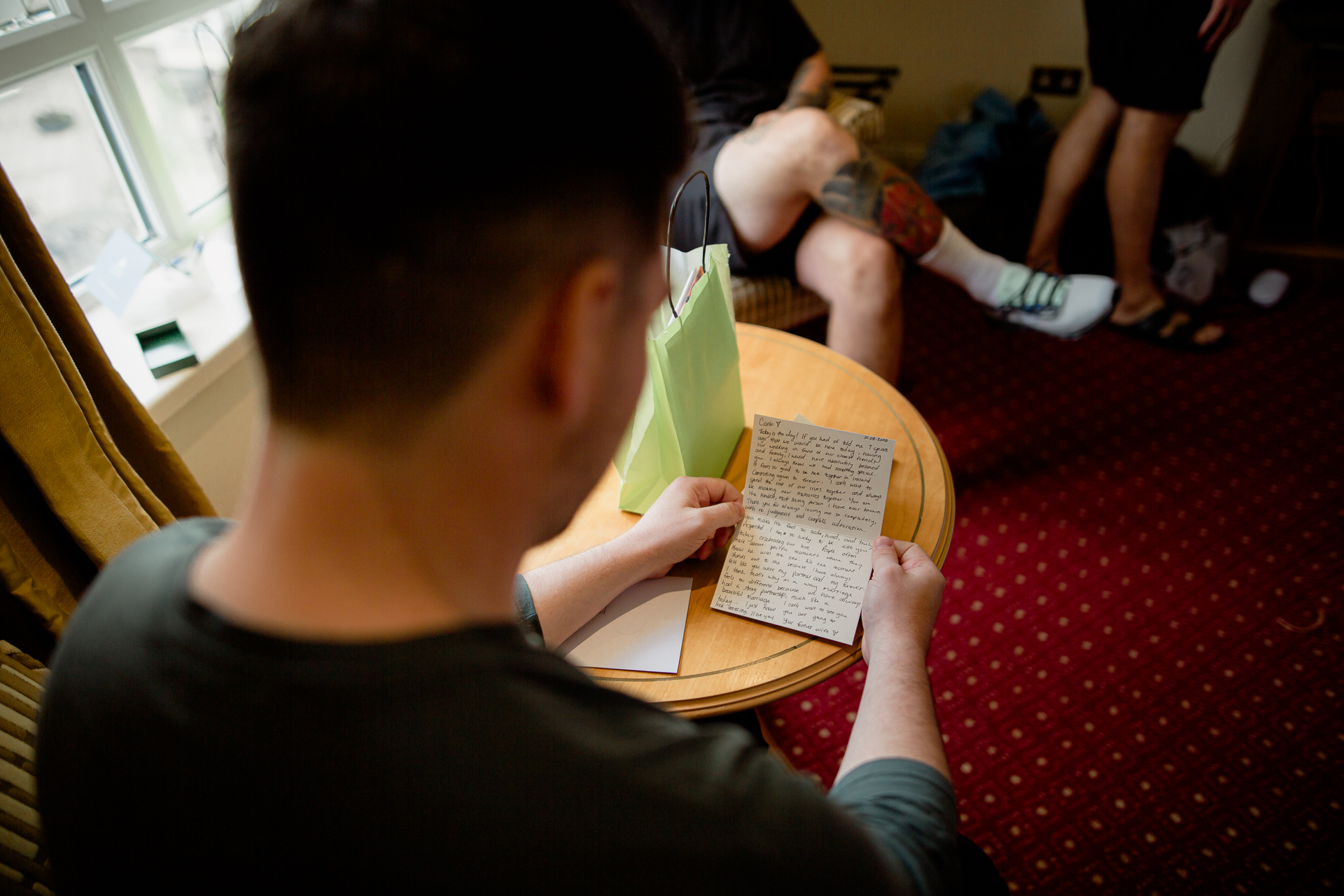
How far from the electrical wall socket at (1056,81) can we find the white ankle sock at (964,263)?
1317 mm

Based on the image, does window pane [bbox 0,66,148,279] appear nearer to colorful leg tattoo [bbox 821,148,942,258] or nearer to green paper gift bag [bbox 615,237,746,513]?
green paper gift bag [bbox 615,237,746,513]

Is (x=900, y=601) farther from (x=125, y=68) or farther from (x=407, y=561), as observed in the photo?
(x=125, y=68)

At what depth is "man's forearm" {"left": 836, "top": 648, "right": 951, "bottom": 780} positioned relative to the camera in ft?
2.08

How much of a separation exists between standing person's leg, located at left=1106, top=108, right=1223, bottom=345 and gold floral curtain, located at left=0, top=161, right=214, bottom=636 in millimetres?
2238

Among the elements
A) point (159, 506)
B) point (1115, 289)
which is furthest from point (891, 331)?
point (159, 506)

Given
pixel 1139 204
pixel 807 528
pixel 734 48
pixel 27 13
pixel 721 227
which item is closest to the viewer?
pixel 807 528

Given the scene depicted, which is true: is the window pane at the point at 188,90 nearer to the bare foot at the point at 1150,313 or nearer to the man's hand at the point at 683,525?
the man's hand at the point at 683,525

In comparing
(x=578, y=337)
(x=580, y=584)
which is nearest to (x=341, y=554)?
(x=578, y=337)

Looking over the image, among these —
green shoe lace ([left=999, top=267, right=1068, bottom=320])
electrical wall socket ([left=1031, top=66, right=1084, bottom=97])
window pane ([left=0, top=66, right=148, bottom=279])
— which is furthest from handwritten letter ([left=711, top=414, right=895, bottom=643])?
electrical wall socket ([left=1031, top=66, right=1084, bottom=97])

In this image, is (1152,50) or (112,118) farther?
(1152,50)

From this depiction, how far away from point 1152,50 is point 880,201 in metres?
0.98

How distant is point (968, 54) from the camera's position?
2680 mm

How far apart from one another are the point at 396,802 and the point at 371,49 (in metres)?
0.34

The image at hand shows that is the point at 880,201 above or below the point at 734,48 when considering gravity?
below
